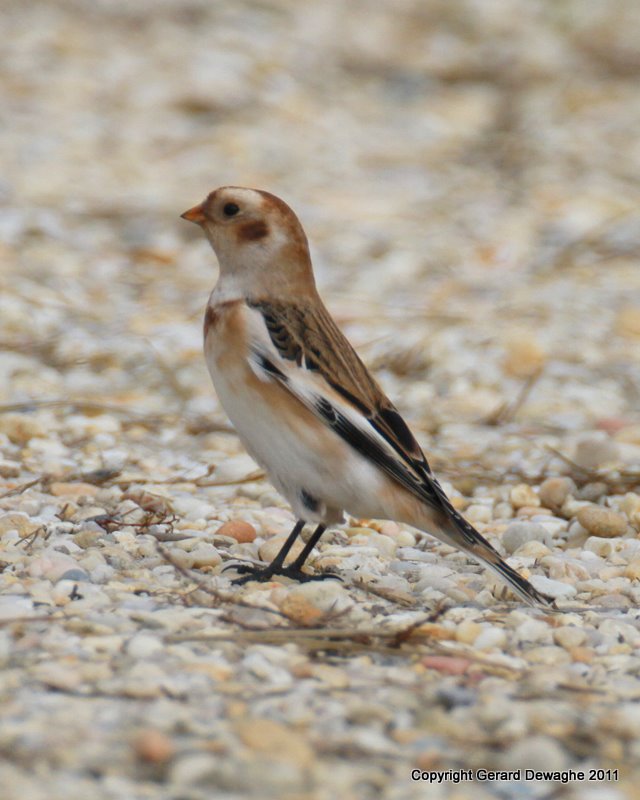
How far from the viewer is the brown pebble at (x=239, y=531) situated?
12.4 feet

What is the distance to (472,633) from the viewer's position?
115 inches

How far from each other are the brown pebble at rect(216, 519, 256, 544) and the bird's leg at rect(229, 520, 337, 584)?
0.80ft

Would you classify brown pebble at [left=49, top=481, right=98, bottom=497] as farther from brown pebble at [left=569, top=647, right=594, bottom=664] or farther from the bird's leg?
brown pebble at [left=569, top=647, right=594, bottom=664]

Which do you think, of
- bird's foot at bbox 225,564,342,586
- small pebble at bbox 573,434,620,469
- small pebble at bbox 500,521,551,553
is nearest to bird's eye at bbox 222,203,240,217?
bird's foot at bbox 225,564,342,586

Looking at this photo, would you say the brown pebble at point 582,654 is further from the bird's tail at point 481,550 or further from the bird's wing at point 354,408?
the bird's wing at point 354,408

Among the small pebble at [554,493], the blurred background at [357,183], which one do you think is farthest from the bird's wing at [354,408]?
the blurred background at [357,183]

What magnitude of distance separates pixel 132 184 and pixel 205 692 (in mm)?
5684

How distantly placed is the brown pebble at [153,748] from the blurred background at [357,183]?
2985 mm

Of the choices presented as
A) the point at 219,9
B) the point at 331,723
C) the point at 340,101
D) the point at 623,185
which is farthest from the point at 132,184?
the point at 331,723

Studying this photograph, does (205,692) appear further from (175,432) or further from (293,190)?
(293,190)

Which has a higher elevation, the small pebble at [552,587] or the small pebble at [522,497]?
the small pebble at [552,587]

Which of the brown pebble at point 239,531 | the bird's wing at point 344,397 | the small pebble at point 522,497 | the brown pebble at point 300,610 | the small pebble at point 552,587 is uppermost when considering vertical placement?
the bird's wing at point 344,397

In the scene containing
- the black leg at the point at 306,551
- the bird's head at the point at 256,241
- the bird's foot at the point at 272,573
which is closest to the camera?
the bird's foot at the point at 272,573

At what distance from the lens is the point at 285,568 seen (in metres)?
3.44
